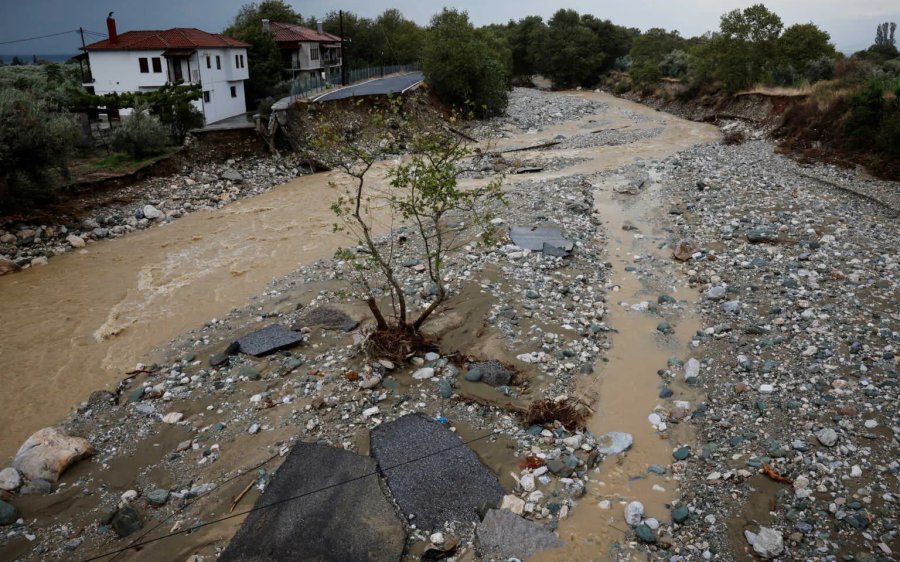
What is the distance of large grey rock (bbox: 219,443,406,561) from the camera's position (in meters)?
5.17

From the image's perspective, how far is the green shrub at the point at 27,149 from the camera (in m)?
14.9

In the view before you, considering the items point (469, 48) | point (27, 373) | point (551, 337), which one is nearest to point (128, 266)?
point (27, 373)

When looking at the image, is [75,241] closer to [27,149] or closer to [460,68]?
[27,149]

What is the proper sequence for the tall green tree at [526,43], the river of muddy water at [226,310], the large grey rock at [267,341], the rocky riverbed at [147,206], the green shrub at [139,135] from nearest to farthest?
the river of muddy water at [226,310] < the large grey rock at [267,341] < the rocky riverbed at [147,206] < the green shrub at [139,135] < the tall green tree at [526,43]

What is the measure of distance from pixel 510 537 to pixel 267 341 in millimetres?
5380

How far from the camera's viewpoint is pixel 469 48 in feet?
116

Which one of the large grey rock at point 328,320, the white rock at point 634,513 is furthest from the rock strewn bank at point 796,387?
the large grey rock at point 328,320

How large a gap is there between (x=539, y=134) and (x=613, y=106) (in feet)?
50.1

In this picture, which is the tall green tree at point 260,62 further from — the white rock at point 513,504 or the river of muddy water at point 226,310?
the white rock at point 513,504

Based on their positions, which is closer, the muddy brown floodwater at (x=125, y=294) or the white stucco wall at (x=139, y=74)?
the muddy brown floodwater at (x=125, y=294)

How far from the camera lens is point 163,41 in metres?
27.3

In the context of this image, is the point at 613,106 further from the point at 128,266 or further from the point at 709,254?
the point at 128,266

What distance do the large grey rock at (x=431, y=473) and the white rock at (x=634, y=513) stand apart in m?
1.29

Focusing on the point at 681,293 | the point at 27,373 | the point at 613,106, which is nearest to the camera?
the point at 27,373
